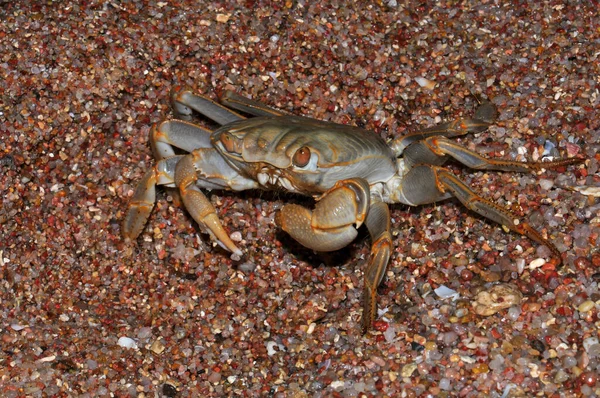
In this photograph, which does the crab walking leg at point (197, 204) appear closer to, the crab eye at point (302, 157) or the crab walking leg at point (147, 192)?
the crab walking leg at point (147, 192)

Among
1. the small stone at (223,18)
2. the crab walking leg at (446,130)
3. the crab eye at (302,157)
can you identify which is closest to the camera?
the crab eye at (302,157)

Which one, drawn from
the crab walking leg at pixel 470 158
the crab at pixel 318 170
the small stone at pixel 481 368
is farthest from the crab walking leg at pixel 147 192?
the small stone at pixel 481 368

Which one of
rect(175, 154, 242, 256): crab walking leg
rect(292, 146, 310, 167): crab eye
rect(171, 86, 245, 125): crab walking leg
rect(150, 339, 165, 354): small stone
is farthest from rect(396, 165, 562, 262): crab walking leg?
rect(150, 339, 165, 354): small stone

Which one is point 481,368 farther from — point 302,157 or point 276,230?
point 276,230

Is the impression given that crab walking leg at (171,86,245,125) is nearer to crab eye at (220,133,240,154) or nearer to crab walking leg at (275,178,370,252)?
crab eye at (220,133,240,154)

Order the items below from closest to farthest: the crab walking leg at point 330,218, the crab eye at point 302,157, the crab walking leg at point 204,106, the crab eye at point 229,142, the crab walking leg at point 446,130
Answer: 1. the crab walking leg at point 330,218
2. the crab eye at point 302,157
3. the crab eye at point 229,142
4. the crab walking leg at point 446,130
5. the crab walking leg at point 204,106

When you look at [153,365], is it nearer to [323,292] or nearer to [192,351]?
[192,351]

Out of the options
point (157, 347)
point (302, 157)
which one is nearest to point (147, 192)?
point (157, 347)
